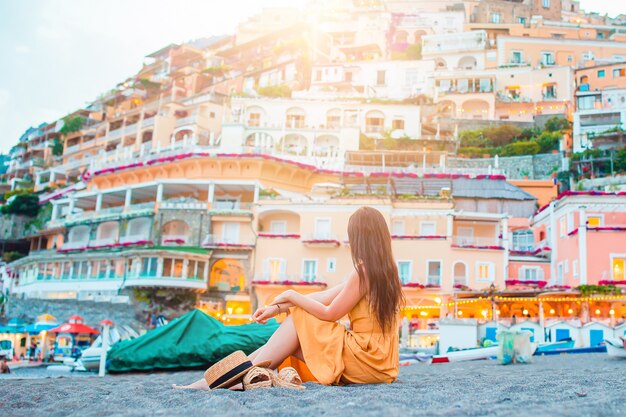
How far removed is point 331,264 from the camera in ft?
113

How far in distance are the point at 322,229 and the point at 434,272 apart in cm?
639

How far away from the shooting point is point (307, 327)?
18.1ft

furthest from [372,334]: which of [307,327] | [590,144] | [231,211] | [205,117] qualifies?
[205,117]

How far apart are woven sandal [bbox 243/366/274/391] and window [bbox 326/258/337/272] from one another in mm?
29139

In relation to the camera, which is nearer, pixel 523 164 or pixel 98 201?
pixel 98 201

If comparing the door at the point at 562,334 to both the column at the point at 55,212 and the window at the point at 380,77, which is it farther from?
the column at the point at 55,212

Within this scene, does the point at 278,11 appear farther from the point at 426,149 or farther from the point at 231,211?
the point at 231,211

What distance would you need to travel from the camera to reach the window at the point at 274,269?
34719 millimetres

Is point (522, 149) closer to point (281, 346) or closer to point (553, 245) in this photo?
point (553, 245)

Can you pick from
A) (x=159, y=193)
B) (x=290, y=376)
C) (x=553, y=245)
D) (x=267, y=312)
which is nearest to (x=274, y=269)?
(x=159, y=193)

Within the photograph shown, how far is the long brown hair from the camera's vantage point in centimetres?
556

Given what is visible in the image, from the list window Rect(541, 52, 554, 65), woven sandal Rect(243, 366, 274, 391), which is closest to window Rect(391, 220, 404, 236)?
woven sandal Rect(243, 366, 274, 391)

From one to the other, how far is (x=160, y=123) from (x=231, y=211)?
2247 centimetres

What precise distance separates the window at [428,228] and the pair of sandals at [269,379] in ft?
97.5
